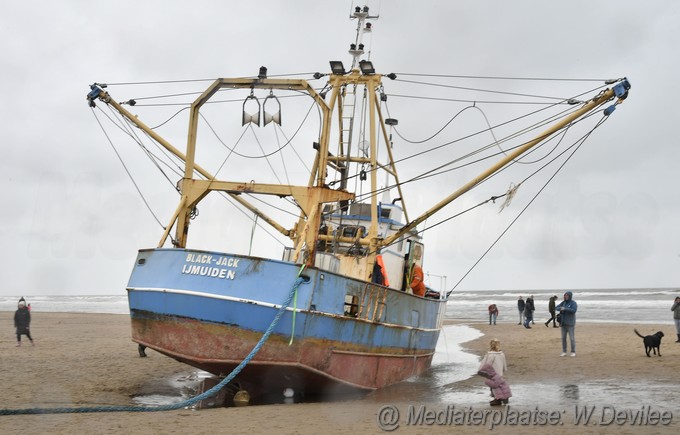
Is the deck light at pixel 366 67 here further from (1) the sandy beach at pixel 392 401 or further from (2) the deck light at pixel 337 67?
(1) the sandy beach at pixel 392 401

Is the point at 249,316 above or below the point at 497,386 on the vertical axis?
above

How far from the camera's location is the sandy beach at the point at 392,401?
9.48 m

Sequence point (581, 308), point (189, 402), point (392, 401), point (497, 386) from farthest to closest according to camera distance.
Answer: point (581, 308) → point (392, 401) → point (497, 386) → point (189, 402)

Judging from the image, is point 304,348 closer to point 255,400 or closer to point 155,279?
point 255,400

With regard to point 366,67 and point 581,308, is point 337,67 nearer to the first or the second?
point 366,67

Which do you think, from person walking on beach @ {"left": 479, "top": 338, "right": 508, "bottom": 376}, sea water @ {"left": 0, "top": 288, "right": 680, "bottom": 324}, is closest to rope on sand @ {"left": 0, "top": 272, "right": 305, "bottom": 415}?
person walking on beach @ {"left": 479, "top": 338, "right": 508, "bottom": 376}

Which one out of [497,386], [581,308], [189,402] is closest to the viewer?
[189,402]

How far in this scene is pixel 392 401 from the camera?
12.9m

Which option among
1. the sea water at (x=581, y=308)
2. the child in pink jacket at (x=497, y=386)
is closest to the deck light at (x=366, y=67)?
the child in pink jacket at (x=497, y=386)

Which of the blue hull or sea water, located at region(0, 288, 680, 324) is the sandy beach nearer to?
the blue hull

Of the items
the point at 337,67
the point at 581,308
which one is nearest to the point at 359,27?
the point at 337,67

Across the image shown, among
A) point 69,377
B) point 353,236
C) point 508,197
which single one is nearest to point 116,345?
Answer: point 69,377

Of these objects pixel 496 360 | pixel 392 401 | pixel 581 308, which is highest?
pixel 581 308

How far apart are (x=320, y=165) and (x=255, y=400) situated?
497 centimetres
